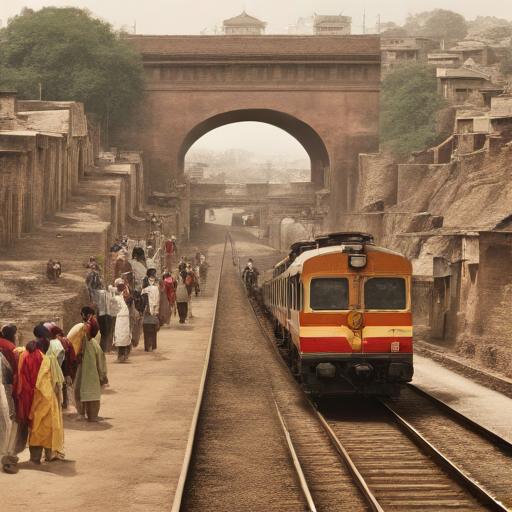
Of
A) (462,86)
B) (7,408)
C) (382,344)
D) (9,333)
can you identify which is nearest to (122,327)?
(382,344)

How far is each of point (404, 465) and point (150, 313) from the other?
9.56m

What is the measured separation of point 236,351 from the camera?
69.9 ft

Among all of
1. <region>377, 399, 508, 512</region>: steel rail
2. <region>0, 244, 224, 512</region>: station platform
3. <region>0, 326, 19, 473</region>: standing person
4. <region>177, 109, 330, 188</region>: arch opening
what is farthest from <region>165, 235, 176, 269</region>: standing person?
<region>0, 326, 19, 473</region>: standing person

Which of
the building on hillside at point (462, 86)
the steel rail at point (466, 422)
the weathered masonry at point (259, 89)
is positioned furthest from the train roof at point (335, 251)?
the building on hillside at point (462, 86)

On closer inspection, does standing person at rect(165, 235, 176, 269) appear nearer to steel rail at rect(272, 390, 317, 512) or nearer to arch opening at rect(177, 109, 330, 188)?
arch opening at rect(177, 109, 330, 188)

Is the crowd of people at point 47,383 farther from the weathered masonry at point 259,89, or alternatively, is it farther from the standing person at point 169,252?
the weathered masonry at point 259,89

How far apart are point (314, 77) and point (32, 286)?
36.9 metres

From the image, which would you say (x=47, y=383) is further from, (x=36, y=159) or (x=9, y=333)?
(x=36, y=159)

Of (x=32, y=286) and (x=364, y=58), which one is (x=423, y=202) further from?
(x=32, y=286)

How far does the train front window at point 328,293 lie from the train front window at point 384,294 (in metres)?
0.33

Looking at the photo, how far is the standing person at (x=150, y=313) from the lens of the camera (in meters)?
18.6

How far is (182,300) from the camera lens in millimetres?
25359

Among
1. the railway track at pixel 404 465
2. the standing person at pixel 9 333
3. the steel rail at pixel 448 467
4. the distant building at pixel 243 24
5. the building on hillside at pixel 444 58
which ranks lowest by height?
the railway track at pixel 404 465

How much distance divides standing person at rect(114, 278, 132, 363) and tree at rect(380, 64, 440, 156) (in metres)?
35.8
